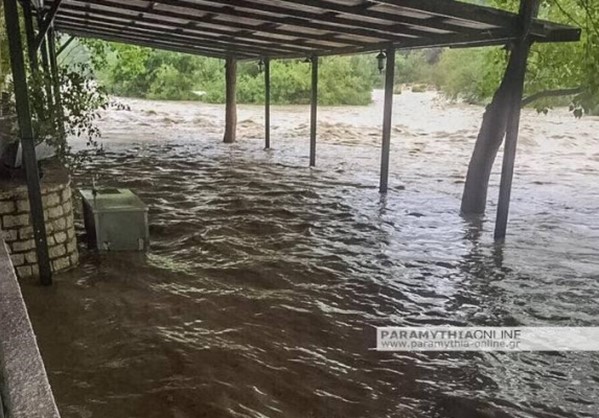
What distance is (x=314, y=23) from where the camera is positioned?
597cm

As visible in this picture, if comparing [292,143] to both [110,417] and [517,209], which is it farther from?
[110,417]

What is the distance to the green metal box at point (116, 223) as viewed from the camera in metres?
4.99

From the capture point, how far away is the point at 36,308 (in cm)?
A: 385

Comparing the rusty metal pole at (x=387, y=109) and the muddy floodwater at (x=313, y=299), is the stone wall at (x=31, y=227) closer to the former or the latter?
the muddy floodwater at (x=313, y=299)

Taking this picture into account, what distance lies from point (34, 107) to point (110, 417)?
3180 mm

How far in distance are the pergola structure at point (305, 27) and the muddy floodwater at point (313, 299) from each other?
79cm

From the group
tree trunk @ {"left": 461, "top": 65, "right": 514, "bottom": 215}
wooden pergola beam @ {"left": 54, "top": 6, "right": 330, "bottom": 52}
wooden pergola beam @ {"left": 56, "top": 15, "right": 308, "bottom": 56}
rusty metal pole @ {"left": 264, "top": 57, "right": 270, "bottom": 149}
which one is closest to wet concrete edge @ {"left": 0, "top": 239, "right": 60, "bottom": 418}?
wooden pergola beam @ {"left": 54, "top": 6, "right": 330, "bottom": 52}

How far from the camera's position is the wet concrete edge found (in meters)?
1.19

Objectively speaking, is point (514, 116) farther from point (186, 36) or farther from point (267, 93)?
point (267, 93)

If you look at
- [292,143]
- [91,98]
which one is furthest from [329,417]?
[292,143]

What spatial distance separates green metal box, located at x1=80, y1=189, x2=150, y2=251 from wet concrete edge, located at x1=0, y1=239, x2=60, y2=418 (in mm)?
3385

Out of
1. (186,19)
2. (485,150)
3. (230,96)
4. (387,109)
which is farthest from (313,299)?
(230,96)

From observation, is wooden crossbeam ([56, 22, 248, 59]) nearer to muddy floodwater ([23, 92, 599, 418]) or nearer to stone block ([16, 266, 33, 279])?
muddy floodwater ([23, 92, 599, 418])

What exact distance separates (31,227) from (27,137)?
81cm
